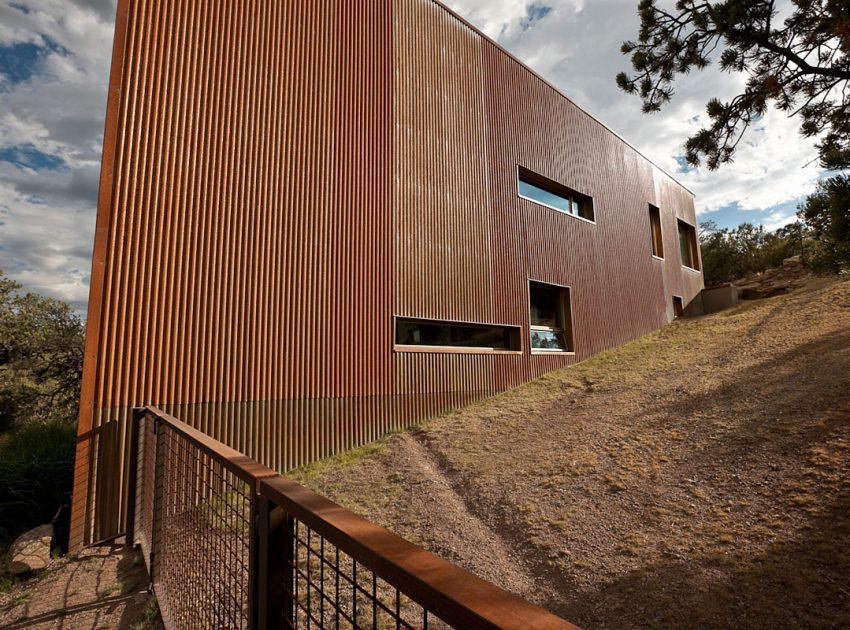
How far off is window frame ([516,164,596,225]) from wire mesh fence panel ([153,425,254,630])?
977 cm

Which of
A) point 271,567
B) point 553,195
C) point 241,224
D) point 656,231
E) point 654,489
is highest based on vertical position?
point 656,231

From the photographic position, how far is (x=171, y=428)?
134 inches

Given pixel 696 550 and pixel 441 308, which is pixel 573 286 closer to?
pixel 441 308

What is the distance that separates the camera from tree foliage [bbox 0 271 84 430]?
15.2m

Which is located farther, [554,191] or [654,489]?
[554,191]

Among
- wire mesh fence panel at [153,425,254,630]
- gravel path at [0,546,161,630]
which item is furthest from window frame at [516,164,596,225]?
gravel path at [0,546,161,630]

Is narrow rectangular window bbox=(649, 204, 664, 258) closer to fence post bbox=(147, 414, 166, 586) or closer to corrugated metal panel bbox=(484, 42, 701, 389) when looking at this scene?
corrugated metal panel bbox=(484, 42, 701, 389)

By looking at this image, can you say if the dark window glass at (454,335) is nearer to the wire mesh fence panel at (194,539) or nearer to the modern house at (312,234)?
the modern house at (312,234)

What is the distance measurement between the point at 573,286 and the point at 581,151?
14.8ft

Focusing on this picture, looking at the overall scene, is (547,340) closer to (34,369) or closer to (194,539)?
(194,539)

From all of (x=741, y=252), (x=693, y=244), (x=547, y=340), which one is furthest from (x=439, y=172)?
(x=741, y=252)

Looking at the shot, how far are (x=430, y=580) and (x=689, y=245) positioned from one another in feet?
73.9

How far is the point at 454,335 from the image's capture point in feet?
30.8

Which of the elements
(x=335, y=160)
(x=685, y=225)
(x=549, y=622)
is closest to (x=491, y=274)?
(x=335, y=160)
